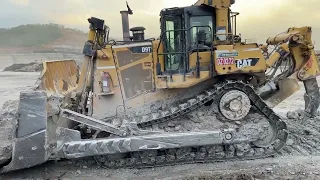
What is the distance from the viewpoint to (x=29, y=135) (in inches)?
235

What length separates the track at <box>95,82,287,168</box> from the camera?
6602 millimetres

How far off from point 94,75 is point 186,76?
70.4 inches

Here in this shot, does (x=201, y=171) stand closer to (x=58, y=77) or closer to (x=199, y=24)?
(x=199, y=24)

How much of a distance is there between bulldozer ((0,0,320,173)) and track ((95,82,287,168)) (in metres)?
0.02

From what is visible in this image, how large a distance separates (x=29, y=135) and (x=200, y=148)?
→ 281cm

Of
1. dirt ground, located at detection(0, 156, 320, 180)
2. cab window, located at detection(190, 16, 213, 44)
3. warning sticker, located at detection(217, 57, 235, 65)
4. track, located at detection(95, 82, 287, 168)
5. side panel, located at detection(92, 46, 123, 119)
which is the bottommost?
dirt ground, located at detection(0, 156, 320, 180)

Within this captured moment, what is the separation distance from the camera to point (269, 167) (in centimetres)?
646

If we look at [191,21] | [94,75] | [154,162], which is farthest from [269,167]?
[94,75]

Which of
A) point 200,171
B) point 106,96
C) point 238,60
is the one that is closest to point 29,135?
point 106,96

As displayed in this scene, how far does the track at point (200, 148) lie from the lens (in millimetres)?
6602

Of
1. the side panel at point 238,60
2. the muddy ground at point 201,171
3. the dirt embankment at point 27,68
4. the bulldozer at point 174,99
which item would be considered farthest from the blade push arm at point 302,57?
the dirt embankment at point 27,68

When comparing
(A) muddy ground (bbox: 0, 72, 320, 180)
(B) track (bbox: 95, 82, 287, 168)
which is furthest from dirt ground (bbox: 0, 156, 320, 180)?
(B) track (bbox: 95, 82, 287, 168)

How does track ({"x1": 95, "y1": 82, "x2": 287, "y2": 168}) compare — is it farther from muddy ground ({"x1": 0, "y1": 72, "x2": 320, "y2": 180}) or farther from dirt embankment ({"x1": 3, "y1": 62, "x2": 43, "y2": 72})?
dirt embankment ({"x1": 3, "y1": 62, "x2": 43, "y2": 72})

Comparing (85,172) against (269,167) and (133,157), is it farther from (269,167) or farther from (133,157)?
(269,167)
